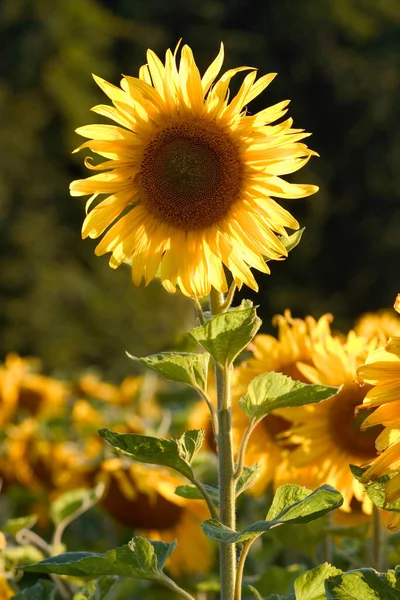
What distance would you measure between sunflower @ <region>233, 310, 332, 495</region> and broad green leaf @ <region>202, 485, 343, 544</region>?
20.3 inches

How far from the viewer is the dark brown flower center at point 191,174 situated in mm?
1135

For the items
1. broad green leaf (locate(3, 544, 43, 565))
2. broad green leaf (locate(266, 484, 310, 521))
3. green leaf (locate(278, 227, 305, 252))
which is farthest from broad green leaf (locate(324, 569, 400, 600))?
broad green leaf (locate(3, 544, 43, 565))

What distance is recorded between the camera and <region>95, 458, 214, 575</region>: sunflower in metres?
1.84

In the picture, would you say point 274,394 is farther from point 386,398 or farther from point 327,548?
point 327,548

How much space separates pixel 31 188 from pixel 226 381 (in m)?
8.14

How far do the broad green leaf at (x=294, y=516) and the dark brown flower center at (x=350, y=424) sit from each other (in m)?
0.44

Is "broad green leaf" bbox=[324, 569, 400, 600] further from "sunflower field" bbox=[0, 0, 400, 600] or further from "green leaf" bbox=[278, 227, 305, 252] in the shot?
"green leaf" bbox=[278, 227, 305, 252]

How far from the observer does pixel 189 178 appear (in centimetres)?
119

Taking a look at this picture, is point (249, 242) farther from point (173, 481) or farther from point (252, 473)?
point (173, 481)

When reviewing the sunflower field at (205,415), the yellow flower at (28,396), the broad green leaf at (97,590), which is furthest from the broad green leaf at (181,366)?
the yellow flower at (28,396)

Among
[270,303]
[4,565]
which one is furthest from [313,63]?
[4,565]

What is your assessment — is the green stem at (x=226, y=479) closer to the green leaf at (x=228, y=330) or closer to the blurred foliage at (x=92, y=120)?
the green leaf at (x=228, y=330)

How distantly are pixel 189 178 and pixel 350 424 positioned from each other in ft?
1.33

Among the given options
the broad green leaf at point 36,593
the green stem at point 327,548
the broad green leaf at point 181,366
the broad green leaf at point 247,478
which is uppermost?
the broad green leaf at point 181,366
